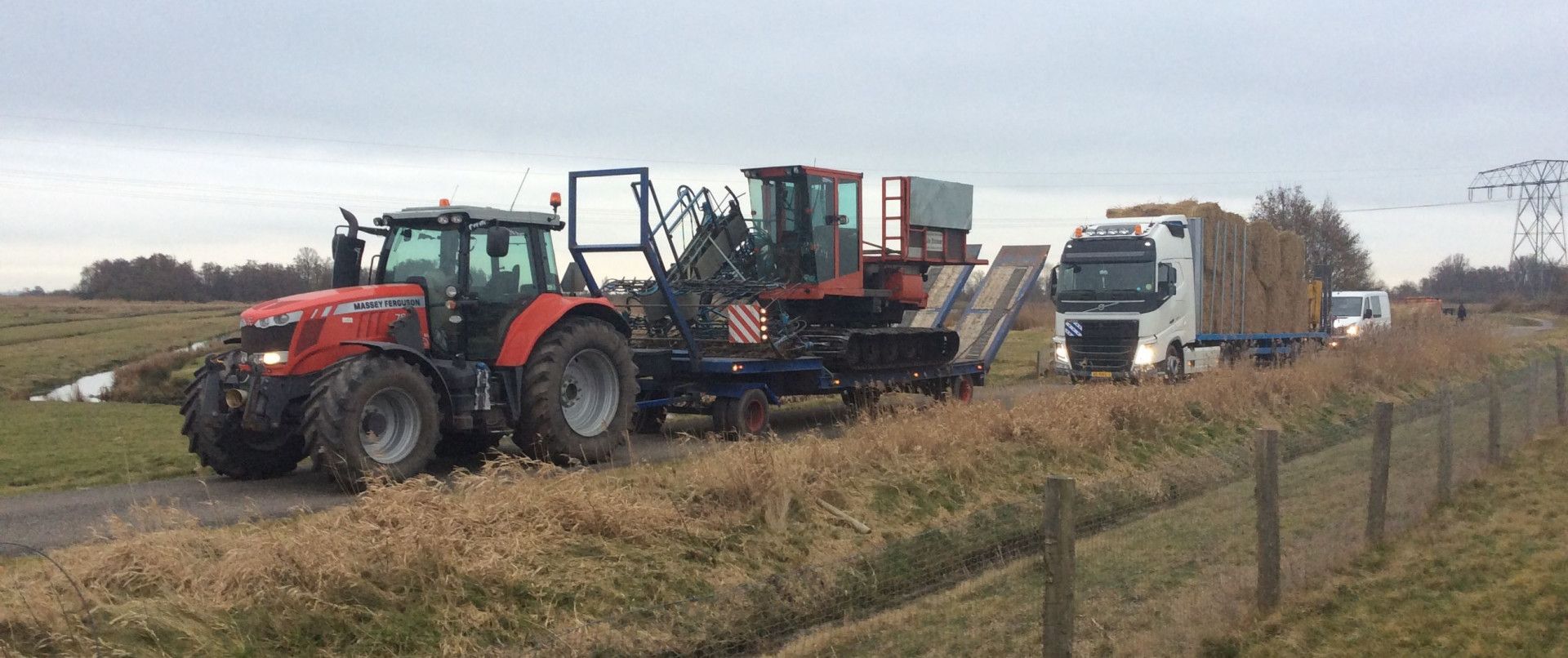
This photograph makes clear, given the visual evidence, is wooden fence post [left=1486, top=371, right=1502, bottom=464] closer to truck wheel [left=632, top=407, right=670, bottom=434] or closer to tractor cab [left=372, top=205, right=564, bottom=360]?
truck wheel [left=632, top=407, right=670, bottom=434]

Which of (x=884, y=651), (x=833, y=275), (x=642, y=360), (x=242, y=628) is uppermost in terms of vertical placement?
(x=833, y=275)

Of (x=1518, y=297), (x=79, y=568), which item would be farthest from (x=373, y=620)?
(x=1518, y=297)

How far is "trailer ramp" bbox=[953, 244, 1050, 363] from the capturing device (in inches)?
733

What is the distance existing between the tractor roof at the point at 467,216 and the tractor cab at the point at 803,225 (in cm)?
393

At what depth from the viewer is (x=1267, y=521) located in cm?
709

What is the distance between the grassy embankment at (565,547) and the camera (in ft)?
20.2

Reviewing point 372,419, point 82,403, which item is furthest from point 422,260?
point 82,403

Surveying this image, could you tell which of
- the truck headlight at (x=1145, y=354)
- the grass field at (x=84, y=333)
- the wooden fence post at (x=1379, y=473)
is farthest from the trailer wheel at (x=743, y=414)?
the grass field at (x=84, y=333)

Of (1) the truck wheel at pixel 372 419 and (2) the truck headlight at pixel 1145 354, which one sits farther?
(2) the truck headlight at pixel 1145 354

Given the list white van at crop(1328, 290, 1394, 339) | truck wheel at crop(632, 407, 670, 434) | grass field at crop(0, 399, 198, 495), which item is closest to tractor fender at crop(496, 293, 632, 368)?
truck wheel at crop(632, 407, 670, 434)

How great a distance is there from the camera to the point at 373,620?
638 cm

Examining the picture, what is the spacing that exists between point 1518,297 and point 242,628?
9796 centimetres

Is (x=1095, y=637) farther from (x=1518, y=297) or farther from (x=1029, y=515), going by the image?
(x=1518, y=297)

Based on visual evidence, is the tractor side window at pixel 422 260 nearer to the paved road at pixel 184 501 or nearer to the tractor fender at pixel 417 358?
the tractor fender at pixel 417 358
